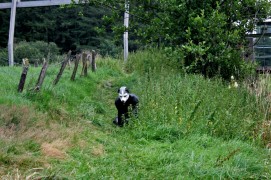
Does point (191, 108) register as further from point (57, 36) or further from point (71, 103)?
point (57, 36)

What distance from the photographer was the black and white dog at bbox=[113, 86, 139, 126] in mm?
8112

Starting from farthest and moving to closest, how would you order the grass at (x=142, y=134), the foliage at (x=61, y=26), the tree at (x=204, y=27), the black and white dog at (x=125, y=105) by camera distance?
the foliage at (x=61, y=26) < the tree at (x=204, y=27) < the black and white dog at (x=125, y=105) < the grass at (x=142, y=134)

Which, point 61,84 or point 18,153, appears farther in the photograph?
point 61,84

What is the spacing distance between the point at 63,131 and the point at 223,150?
7.92ft

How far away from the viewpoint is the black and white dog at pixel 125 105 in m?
8.11

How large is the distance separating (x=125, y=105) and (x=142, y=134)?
1364 mm

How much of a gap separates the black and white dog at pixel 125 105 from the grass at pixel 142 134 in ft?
0.63

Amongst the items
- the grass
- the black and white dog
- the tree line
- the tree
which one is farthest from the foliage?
the black and white dog

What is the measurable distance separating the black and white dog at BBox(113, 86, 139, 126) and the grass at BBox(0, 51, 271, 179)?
0.63ft

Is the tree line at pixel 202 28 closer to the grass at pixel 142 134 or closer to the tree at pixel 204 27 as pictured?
the tree at pixel 204 27

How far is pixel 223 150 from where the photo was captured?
6.08m

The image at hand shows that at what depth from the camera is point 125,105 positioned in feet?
27.2

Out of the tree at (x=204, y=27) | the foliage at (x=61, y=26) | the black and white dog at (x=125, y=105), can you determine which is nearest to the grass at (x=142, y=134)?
the black and white dog at (x=125, y=105)

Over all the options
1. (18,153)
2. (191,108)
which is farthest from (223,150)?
(18,153)
